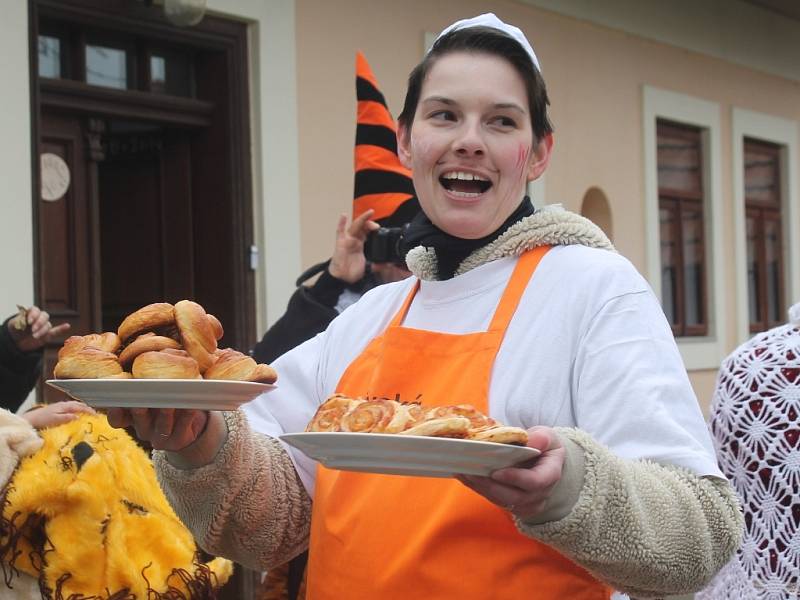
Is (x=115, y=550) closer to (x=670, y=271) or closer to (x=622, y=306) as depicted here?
(x=622, y=306)

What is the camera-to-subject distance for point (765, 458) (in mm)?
2594

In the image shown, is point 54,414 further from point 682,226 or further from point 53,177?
point 682,226

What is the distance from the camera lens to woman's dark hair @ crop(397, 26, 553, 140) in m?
1.77

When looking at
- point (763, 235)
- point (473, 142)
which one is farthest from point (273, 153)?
point (763, 235)

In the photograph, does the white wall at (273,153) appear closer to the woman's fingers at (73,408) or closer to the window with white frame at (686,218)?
the woman's fingers at (73,408)

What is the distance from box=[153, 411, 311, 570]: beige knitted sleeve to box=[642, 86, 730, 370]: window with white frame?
671cm

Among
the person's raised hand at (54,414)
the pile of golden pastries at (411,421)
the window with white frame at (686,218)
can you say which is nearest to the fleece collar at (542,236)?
the pile of golden pastries at (411,421)

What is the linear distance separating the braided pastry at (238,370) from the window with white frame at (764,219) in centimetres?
814

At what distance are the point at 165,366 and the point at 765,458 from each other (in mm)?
1599

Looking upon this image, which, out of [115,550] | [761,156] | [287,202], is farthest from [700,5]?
[115,550]

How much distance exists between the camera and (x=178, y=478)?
5.72 ft

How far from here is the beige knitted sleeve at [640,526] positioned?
140cm

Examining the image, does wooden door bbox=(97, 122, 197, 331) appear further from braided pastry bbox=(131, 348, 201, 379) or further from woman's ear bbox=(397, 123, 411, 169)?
braided pastry bbox=(131, 348, 201, 379)

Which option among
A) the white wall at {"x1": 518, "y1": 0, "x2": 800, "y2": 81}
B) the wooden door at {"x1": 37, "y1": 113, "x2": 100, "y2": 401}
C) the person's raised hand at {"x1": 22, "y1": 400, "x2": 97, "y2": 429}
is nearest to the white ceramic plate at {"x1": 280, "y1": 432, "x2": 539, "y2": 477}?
the person's raised hand at {"x1": 22, "y1": 400, "x2": 97, "y2": 429}
